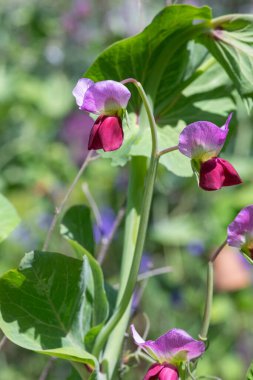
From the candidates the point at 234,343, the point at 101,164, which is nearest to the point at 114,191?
the point at 101,164

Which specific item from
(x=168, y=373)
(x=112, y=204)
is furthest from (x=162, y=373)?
(x=112, y=204)

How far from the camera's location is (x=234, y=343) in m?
2.05

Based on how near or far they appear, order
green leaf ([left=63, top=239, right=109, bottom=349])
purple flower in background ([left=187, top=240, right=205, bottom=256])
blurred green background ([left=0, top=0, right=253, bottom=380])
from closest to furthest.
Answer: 1. green leaf ([left=63, top=239, right=109, bottom=349])
2. blurred green background ([left=0, top=0, right=253, bottom=380])
3. purple flower in background ([left=187, top=240, right=205, bottom=256])

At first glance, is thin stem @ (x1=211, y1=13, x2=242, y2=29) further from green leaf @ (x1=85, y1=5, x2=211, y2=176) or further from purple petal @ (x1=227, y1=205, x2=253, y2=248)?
purple petal @ (x1=227, y1=205, x2=253, y2=248)

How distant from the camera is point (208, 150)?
51 centimetres

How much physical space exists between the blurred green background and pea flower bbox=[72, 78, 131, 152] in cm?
105

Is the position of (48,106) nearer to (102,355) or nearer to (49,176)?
(49,176)

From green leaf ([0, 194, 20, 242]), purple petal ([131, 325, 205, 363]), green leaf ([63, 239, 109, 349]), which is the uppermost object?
green leaf ([0, 194, 20, 242])

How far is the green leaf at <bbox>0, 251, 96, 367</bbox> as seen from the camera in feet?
1.86

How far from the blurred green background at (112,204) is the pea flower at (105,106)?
1.05 m

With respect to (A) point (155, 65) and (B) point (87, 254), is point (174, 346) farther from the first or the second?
(A) point (155, 65)

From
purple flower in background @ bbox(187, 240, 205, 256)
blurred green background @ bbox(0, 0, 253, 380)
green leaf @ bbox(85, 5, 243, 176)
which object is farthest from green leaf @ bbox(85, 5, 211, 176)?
purple flower in background @ bbox(187, 240, 205, 256)

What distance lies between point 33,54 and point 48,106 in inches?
13.8

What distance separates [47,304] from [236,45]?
266 mm
